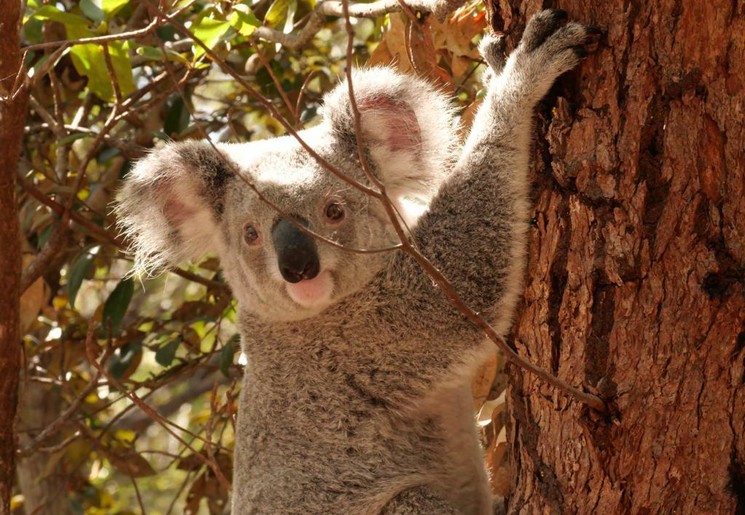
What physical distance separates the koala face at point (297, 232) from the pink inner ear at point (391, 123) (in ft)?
0.43

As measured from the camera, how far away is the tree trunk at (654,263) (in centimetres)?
204

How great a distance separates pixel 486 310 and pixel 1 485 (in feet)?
6.90

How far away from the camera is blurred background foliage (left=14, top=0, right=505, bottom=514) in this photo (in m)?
3.45

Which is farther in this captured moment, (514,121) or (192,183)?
(192,183)

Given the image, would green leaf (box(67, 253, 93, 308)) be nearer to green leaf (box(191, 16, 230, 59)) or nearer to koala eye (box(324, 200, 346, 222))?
green leaf (box(191, 16, 230, 59))

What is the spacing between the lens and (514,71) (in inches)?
101

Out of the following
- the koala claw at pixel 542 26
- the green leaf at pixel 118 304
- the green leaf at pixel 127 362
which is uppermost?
the koala claw at pixel 542 26

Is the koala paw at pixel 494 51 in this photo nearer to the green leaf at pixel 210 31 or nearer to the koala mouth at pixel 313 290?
the koala mouth at pixel 313 290

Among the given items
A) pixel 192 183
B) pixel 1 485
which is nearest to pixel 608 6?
pixel 192 183

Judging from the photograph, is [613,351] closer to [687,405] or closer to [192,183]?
[687,405]

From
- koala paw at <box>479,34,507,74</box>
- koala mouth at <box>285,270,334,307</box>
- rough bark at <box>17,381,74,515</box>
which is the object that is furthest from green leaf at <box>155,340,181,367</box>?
koala paw at <box>479,34,507,74</box>

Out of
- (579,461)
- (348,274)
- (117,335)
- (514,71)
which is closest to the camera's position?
(579,461)

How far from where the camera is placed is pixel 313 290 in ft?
9.88

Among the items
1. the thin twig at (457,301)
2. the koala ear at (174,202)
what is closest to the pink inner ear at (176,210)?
the koala ear at (174,202)
